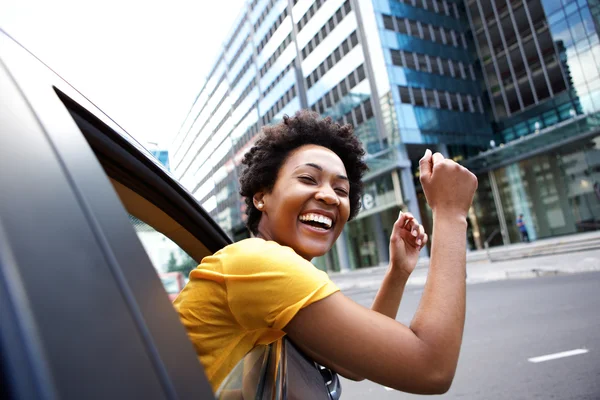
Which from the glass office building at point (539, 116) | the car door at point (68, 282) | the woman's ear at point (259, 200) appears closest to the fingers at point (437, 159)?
the woman's ear at point (259, 200)

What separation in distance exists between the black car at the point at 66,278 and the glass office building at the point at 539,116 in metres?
24.9

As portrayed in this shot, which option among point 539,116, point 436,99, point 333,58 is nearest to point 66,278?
point 436,99

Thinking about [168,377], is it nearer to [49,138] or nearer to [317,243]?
[49,138]

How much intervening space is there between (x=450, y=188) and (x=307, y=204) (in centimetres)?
46

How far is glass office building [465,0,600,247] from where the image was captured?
22.4 meters

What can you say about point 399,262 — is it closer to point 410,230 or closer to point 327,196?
point 410,230

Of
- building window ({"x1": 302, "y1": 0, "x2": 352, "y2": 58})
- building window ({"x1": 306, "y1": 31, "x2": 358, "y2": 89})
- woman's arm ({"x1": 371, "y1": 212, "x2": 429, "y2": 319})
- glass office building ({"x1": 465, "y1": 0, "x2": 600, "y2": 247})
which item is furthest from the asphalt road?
building window ({"x1": 302, "y1": 0, "x2": 352, "y2": 58})

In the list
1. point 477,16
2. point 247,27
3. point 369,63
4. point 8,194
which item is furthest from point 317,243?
point 247,27

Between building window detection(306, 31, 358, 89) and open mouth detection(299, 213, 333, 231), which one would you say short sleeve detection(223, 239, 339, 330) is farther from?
building window detection(306, 31, 358, 89)

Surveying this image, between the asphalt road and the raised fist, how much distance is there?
7.93 ft

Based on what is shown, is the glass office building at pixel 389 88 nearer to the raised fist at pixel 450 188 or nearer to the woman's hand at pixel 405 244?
the woman's hand at pixel 405 244

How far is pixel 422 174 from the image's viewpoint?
1250 mm

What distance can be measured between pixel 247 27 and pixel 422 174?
168 feet

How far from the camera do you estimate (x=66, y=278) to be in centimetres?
56
